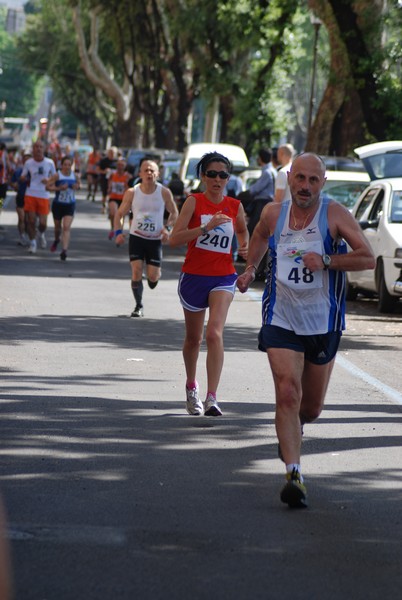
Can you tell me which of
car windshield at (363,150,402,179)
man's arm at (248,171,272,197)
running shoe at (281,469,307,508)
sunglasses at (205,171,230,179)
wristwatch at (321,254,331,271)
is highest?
sunglasses at (205,171,230,179)

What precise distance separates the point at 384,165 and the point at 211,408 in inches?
426

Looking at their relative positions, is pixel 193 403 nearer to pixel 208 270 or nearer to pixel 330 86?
pixel 208 270

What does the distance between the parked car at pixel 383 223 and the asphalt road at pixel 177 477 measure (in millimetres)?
3108

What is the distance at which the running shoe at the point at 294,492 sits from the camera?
22.3ft

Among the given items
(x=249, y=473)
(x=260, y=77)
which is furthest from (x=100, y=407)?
(x=260, y=77)

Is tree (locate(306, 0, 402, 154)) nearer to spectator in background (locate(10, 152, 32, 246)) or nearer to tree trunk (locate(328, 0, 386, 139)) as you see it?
tree trunk (locate(328, 0, 386, 139))

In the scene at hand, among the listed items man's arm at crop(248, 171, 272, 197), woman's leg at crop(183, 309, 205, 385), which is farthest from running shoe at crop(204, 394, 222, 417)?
man's arm at crop(248, 171, 272, 197)

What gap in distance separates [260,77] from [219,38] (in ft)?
7.12

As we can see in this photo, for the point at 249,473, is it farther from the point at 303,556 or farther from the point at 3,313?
the point at 3,313

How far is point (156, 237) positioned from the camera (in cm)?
1562

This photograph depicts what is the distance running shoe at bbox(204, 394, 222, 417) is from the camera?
31.2ft

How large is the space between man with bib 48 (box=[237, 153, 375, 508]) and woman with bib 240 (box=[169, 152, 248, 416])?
7.53ft

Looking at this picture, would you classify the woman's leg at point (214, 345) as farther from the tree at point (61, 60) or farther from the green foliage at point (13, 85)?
the green foliage at point (13, 85)

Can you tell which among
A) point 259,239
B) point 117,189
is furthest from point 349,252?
point 117,189
